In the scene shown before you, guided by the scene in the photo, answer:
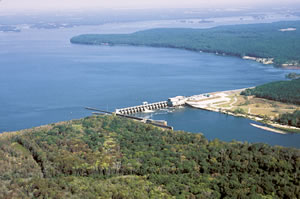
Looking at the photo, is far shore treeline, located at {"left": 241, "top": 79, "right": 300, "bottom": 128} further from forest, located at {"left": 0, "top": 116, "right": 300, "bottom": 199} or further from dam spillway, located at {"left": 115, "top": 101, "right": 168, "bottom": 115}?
forest, located at {"left": 0, "top": 116, "right": 300, "bottom": 199}

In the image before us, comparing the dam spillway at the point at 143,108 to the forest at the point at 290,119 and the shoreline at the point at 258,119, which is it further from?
the forest at the point at 290,119

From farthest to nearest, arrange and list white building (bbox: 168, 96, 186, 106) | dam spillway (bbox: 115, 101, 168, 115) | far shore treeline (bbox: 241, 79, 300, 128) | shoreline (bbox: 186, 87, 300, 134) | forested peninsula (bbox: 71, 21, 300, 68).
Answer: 1. forested peninsula (bbox: 71, 21, 300, 68)
2. white building (bbox: 168, 96, 186, 106)
3. far shore treeline (bbox: 241, 79, 300, 128)
4. dam spillway (bbox: 115, 101, 168, 115)
5. shoreline (bbox: 186, 87, 300, 134)

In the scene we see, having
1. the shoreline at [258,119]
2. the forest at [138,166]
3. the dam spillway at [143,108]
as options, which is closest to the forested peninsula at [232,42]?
the shoreline at [258,119]

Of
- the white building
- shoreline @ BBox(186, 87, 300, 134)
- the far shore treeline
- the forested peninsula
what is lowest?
shoreline @ BBox(186, 87, 300, 134)

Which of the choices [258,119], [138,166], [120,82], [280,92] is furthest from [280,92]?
[138,166]

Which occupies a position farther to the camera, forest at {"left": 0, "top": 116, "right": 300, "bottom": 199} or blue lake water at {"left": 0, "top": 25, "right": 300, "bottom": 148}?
blue lake water at {"left": 0, "top": 25, "right": 300, "bottom": 148}

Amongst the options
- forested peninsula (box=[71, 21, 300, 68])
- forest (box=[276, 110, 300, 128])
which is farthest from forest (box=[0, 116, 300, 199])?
forested peninsula (box=[71, 21, 300, 68])

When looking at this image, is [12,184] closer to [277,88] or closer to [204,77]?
[277,88]
